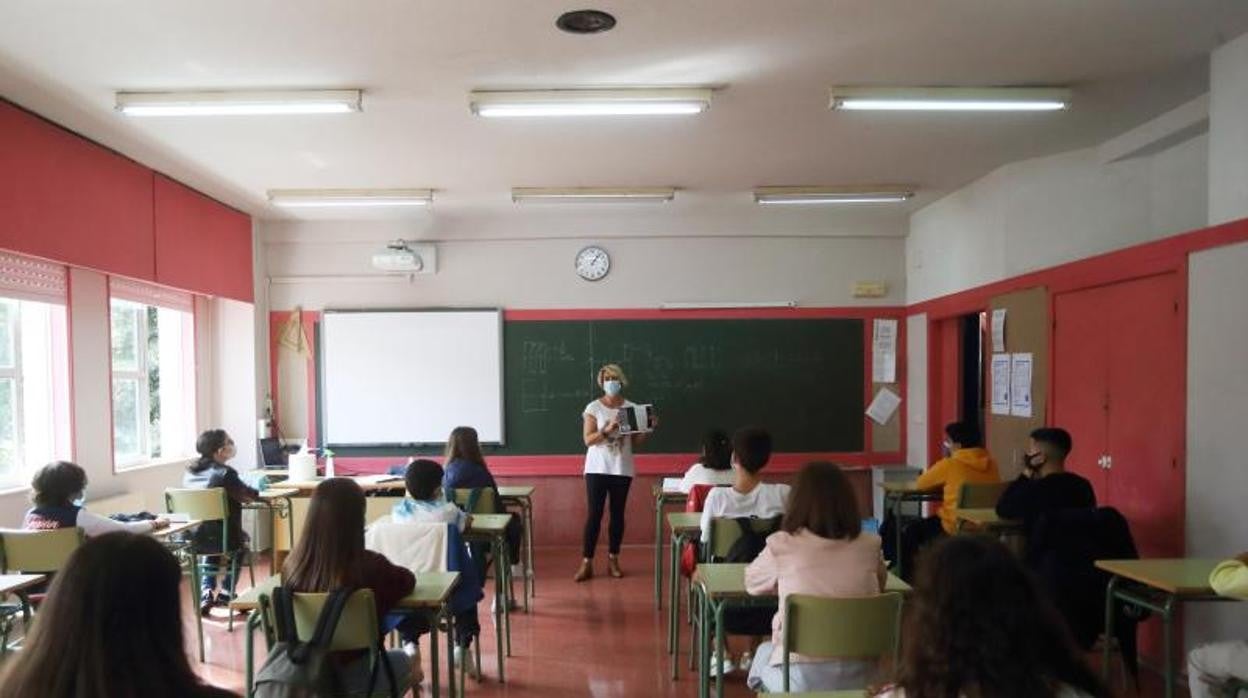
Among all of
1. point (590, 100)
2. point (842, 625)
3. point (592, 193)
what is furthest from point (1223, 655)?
point (592, 193)

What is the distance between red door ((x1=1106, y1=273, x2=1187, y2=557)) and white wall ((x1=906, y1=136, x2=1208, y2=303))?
0.84 metres

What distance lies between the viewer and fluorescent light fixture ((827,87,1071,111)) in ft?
13.4

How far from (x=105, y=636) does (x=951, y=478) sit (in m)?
4.77

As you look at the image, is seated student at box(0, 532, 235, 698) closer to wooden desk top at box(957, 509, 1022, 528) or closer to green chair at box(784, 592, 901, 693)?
green chair at box(784, 592, 901, 693)

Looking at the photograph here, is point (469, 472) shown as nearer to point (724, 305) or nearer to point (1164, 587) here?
point (724, 305)

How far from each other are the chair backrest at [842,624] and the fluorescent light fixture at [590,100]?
8.47ft

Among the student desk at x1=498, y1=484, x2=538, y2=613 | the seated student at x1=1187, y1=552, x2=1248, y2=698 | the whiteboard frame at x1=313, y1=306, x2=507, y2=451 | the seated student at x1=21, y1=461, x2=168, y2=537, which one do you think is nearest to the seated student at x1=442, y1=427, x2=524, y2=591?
the student desk at x1=498, y1=484, x2=538, y2=613

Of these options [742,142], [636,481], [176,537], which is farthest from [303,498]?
[742,142]

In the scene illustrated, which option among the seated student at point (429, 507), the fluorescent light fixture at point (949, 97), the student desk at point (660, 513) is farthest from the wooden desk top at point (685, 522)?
the fluorescent light fixture at point (949, 97)

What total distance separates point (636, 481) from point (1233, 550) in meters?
4.62

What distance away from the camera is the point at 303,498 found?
6.07 m

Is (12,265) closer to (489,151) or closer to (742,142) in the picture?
(489,151)

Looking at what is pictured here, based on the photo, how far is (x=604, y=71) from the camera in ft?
12.5

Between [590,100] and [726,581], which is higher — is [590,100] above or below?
above
